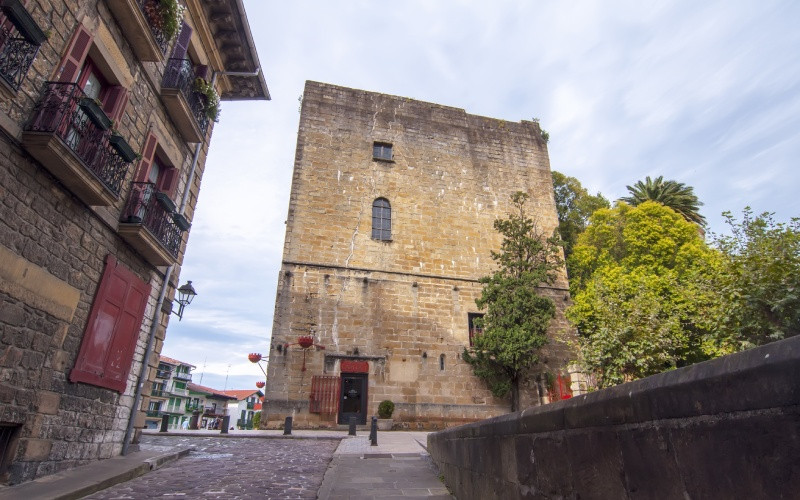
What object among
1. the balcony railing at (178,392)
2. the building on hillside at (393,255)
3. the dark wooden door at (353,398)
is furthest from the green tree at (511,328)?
the balcony railing at (178,392)

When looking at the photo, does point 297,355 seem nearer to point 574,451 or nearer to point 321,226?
point 321,226

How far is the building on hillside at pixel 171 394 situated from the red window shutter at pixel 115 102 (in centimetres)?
4636

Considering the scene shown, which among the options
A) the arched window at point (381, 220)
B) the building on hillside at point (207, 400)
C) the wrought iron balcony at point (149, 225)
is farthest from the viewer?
the building on hillside at point (207, 400)

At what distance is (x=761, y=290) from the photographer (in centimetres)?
1031

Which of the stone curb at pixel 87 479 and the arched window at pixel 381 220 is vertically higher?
the arched window at pixel 381 220

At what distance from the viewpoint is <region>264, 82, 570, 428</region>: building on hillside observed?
14172mm

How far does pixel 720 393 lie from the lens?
1.22m

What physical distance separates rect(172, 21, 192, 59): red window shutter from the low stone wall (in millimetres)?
8956

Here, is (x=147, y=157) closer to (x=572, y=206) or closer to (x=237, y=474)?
(x=237, y=474)

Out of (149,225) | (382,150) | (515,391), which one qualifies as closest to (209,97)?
(149,225)

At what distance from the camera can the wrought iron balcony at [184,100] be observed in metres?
7.79

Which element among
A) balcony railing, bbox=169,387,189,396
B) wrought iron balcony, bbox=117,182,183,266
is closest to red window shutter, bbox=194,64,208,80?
wrought iron balcony, bbox=117,182,183,266

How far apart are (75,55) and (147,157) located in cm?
200

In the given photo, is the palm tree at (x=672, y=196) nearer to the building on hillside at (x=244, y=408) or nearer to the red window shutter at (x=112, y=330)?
the red window shutter at (x=112, y=330)
